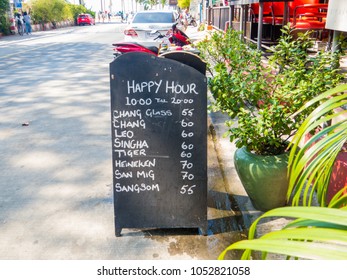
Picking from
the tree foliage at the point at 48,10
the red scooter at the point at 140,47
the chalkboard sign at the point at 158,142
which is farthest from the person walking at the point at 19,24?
the chalkboard sign at the point at 158,142

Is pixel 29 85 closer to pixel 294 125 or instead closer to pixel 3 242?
pixel 3 242

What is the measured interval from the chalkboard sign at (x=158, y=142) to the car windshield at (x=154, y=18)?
35.8 ft

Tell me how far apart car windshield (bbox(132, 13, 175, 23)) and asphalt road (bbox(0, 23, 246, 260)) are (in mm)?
6188

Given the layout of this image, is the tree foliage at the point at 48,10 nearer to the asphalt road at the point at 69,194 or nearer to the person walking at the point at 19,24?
the person walking at the point at 19,24

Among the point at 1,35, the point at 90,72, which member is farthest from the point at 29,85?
the point at 1,35

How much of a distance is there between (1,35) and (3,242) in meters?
30.0

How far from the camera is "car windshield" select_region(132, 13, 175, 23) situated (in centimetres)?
1316

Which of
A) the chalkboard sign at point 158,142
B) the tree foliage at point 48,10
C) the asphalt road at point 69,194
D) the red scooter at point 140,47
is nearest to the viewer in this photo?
the chalkboard sign at point 158,142

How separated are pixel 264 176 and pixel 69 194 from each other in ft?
6.29

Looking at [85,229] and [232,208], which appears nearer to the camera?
[85,229]

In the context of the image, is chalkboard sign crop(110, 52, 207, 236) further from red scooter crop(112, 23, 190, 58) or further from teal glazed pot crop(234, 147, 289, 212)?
red scooter crop(112, 23, 190, 58)

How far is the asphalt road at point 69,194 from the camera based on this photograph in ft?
9.55
